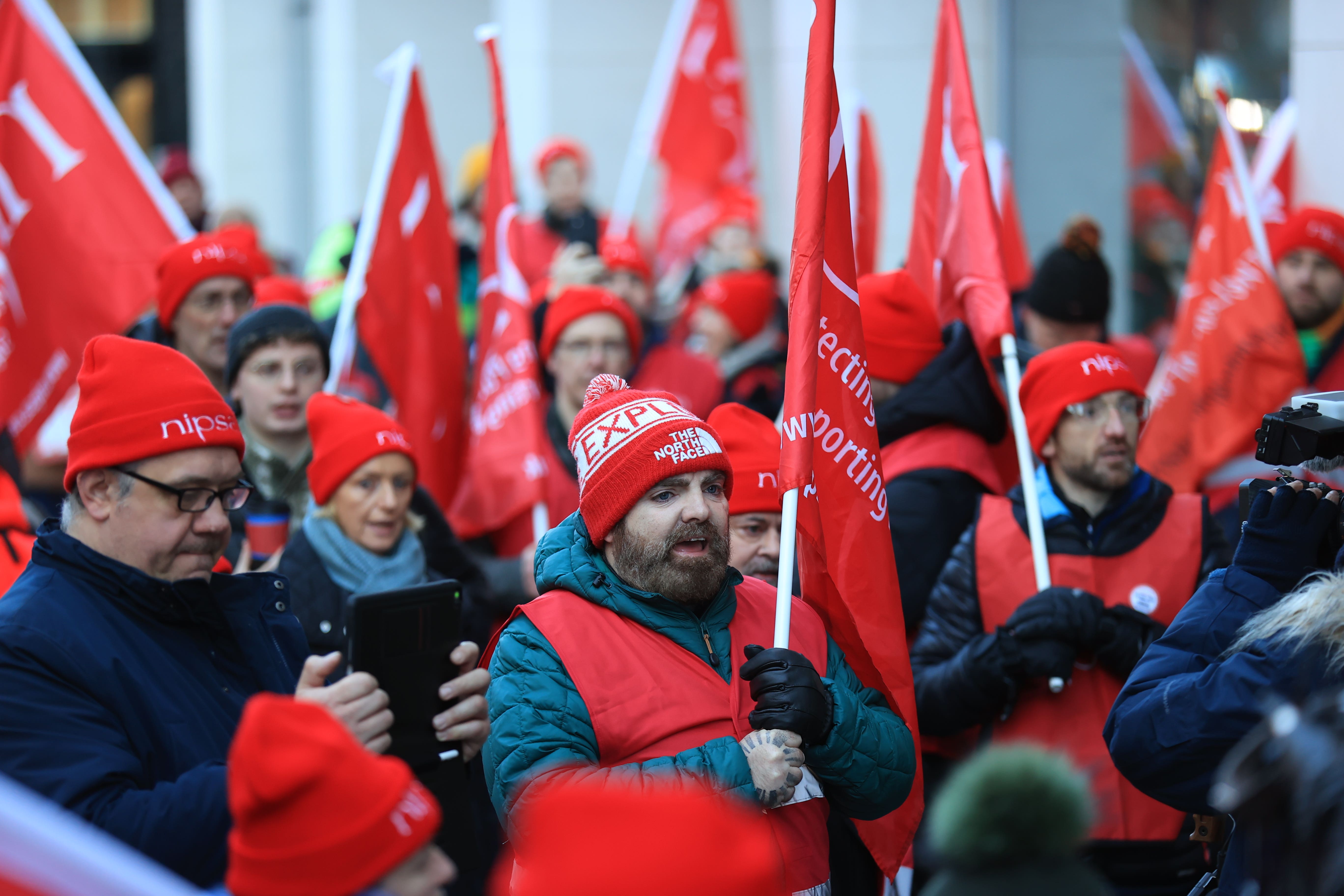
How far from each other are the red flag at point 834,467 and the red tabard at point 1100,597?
48 cm

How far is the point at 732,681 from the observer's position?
3.00m

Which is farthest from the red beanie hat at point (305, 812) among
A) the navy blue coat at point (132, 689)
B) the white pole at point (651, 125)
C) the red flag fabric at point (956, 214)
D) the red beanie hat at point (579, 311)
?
the white pole at point (651, 125)

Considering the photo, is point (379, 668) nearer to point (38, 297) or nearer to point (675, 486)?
point (675, 486)

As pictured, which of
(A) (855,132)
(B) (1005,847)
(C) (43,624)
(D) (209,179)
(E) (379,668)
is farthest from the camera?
(D) (209,179)

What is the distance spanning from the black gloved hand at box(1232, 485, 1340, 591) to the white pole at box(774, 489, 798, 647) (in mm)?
929

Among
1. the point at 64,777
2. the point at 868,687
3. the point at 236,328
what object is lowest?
the point at 868,687

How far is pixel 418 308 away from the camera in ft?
20.4

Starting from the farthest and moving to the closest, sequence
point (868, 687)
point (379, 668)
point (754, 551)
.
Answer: point (754, 551)
point (868, 687)
point (379, 668)

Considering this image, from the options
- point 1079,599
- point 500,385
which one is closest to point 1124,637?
point 1079,599

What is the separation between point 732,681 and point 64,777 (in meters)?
1.31

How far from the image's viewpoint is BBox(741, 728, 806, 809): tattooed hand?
9.02 ft

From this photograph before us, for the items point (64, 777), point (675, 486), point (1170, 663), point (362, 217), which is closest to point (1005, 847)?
point (1170, 663)

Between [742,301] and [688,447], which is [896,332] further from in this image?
[742,301]

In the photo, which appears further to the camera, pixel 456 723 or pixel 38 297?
pixel 38 297
